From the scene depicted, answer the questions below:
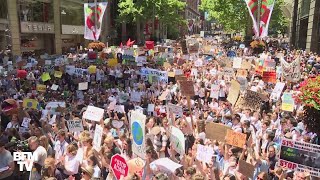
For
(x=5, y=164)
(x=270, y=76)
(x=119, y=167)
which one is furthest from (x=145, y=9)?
(x=119, y=167)

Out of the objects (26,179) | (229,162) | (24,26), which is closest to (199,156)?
(229,162)

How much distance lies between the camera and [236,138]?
6.96 meters

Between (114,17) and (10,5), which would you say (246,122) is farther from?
(114,17)

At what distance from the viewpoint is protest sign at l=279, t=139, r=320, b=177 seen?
6125 millimetres

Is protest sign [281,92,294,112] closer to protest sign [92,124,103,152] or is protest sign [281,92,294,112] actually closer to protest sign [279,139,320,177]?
protest sign [279,139,320,177]

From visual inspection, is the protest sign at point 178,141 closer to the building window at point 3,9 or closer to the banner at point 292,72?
the banner at point 292,72

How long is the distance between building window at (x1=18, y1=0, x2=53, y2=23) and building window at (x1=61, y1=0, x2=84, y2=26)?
6.34ft

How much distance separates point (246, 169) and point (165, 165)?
4.15ft

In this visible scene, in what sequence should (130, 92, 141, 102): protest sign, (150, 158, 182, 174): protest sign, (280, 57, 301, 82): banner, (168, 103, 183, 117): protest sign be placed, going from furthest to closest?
(280, 57, 301, 82): banner < (130, 92, 141, 102): protest sign < (168, 103, 183, 117): protest sign < (150, 158, 182, 174): protest sign

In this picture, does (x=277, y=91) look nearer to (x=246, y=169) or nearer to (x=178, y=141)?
(x=178, y=141)

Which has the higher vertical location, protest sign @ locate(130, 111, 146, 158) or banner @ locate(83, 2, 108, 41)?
banner @ locate(83, 2, 108, 41)

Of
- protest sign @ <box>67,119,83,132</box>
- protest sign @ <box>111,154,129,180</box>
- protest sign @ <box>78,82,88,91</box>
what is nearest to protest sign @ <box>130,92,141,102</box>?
protest sign @ <box>78,82,88,91</box>

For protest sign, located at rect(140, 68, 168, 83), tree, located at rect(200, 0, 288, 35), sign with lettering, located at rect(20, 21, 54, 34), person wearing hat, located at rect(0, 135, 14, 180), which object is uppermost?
tree, located at rect(200, 0, 288, 35)

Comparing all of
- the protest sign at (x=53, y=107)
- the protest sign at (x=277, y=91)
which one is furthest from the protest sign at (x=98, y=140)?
the protest sign at (x=277, y=91)
